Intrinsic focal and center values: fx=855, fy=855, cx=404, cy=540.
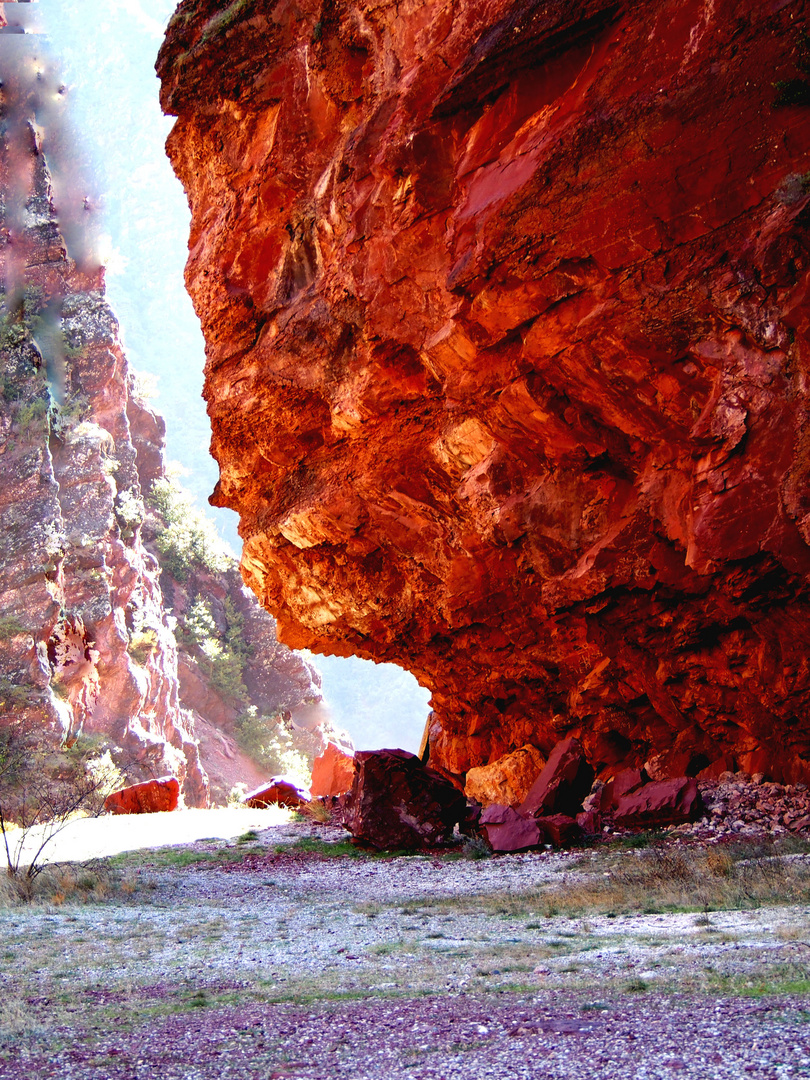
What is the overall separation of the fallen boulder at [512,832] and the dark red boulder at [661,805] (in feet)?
3.58

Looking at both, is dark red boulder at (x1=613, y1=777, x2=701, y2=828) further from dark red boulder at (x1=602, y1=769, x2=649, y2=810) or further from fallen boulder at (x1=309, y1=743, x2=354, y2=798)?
fallen boulder at (x1=309, y1=743, x2=354, y2=798)

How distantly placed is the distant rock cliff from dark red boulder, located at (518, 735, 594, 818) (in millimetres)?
21404

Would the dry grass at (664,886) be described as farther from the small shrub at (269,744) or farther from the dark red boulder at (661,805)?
the small shrub at (269,744)

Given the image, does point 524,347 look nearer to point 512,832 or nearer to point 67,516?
point 512,832

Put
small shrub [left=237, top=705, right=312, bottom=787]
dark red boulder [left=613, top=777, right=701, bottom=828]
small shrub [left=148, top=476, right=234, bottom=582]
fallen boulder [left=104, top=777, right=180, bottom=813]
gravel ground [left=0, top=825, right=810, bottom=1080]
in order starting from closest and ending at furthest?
gravel ground [left=0, top=825, right=810, bottom=1080] → dark red boulder [left=613, top=777, right=701, bottom=828] → fallen boulder [left=104, top=777, right=180, bottom=813] → small shrub [left=237, top=705, right=312, bottom=787] → small shrub [left=148, top=476, right=234, bottom=582]

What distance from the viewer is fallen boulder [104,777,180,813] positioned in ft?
69.7

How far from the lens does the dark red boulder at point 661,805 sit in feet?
34.2

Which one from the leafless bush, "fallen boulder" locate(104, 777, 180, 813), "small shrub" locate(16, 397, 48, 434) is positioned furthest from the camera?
"small shrub" locate(16, 397, 48, 434)

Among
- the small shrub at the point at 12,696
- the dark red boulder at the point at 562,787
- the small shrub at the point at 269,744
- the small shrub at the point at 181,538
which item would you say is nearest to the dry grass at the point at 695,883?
the dark red boulder at the point at 562,787

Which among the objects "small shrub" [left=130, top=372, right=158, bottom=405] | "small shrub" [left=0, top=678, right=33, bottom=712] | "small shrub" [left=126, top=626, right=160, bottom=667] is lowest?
"small shrub" [left=0, top=678, right=33, bottom=712]

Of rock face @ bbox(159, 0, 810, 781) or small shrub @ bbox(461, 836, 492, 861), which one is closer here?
rock face @ bbox(159, 0, 810, 781)

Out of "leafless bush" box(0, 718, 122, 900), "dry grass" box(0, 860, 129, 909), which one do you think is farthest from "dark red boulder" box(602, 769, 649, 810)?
"leafless bush" box(0, 718, 122, 900)

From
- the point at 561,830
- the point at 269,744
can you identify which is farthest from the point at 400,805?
the point at 269,744

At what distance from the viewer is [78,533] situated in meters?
33.1
